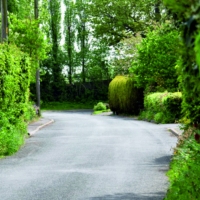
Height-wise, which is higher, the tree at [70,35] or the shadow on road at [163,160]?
the tree at [70,35]

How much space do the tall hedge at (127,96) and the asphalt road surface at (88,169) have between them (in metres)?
21.3

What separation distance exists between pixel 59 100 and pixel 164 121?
3550 cm

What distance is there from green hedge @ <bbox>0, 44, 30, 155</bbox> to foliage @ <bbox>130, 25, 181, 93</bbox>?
18316 mm

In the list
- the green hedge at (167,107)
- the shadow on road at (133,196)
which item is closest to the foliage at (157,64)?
the green hedge at (167,107)

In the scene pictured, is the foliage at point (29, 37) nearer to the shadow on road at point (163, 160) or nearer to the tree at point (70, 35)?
the shadow on road at point (163, 160)

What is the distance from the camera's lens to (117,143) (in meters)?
19.2

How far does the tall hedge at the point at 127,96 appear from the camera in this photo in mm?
42719

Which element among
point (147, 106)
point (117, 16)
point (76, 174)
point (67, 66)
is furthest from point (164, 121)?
point (67, 66)

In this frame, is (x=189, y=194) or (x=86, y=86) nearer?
(x=189, y=194)

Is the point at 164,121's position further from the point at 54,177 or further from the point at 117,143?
the point at 54,177

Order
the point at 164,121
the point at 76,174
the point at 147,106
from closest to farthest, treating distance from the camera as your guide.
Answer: the point at 76,174
the point at 164,121
the point at 147,106

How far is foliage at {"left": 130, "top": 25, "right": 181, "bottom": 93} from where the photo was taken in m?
38.6

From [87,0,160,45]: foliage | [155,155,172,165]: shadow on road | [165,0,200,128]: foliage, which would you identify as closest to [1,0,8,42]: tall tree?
[155,155,172,165]: shadow on road

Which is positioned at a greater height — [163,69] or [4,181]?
[163,69]
